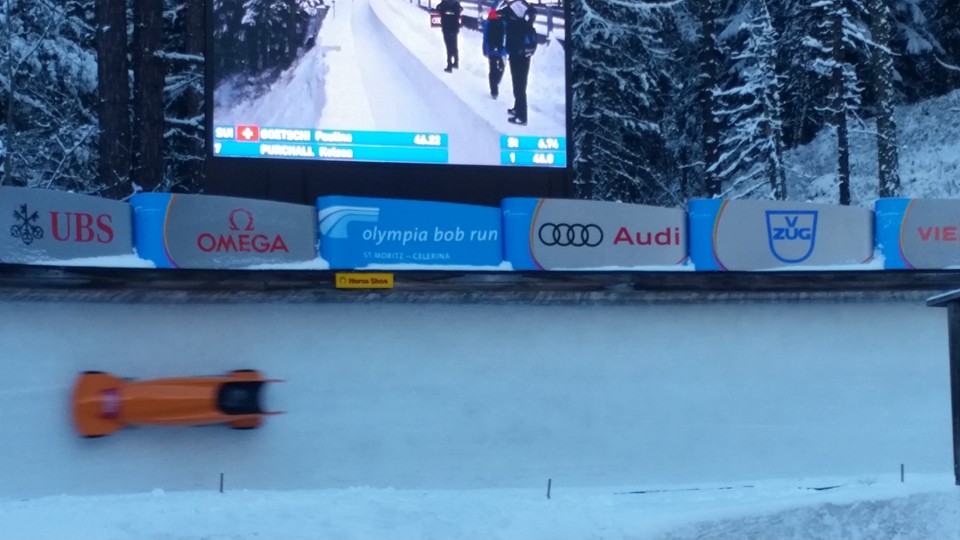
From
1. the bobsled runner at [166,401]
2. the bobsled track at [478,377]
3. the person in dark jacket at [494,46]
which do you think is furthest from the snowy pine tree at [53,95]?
the bobsled runner at [166,401]

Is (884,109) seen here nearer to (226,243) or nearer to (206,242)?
(226,243)

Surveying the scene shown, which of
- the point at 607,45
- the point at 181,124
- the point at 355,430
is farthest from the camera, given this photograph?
the point at 607,45

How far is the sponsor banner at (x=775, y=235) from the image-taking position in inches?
344

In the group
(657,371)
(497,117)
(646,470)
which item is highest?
(497,117)

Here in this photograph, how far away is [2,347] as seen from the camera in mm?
6770

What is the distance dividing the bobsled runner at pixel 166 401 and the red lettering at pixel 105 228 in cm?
83

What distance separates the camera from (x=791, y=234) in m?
8.97

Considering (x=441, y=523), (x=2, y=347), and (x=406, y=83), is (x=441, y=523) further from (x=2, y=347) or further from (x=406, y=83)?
(x=406, y=83)

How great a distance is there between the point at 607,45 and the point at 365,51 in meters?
11.0

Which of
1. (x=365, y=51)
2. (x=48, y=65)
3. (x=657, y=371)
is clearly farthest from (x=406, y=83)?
(x=48, y=65)

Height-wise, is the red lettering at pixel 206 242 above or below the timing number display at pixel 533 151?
below

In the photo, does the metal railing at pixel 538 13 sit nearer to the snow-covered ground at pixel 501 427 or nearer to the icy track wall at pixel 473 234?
the icy track wall at pixel 473 234

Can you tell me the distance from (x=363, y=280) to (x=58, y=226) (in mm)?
1999

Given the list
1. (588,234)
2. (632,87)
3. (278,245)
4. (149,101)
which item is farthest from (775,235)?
(632,87)
